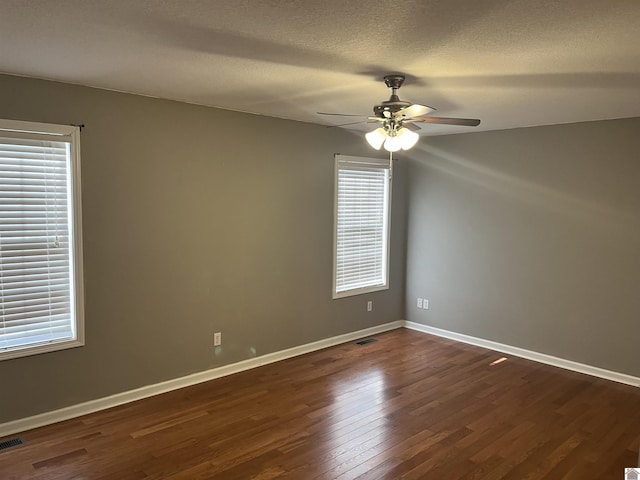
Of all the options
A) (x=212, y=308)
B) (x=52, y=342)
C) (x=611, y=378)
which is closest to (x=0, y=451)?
(x=52, y=342)

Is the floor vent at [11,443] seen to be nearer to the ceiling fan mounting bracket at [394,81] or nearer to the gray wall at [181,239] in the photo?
the gray wall at [181,239]

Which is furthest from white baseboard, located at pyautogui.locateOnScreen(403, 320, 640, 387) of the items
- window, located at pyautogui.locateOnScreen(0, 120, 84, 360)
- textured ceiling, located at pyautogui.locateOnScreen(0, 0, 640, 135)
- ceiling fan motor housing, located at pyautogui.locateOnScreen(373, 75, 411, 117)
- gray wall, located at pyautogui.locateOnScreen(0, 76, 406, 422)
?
window, located at pyautogui.locateOnScreen(0, 120, 84, 360)

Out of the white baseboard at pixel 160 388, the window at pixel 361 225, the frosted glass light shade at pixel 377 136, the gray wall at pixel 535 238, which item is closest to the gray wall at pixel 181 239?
the white baseboard at pixel 160 388

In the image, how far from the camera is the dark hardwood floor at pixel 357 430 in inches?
114

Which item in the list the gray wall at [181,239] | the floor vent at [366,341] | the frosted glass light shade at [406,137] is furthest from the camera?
the floor vent at [366,341]

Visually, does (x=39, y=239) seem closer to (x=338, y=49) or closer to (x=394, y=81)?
(x=338, y=49)

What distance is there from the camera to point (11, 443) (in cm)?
312

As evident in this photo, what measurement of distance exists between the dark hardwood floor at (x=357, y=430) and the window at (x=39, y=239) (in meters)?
0.68

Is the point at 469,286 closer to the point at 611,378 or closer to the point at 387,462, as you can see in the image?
the point at 611,378

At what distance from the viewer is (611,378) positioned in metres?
4.40

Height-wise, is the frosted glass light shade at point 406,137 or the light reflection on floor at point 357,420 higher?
the frosted glass light shade at point 406,137

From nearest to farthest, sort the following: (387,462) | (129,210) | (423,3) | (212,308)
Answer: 1. (423,3)
2. (387,462)
3. (129,210)
4. (212,308)

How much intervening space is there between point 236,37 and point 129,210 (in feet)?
6.20

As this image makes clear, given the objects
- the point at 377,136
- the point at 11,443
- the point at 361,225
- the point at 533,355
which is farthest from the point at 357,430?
the point at 361,225
